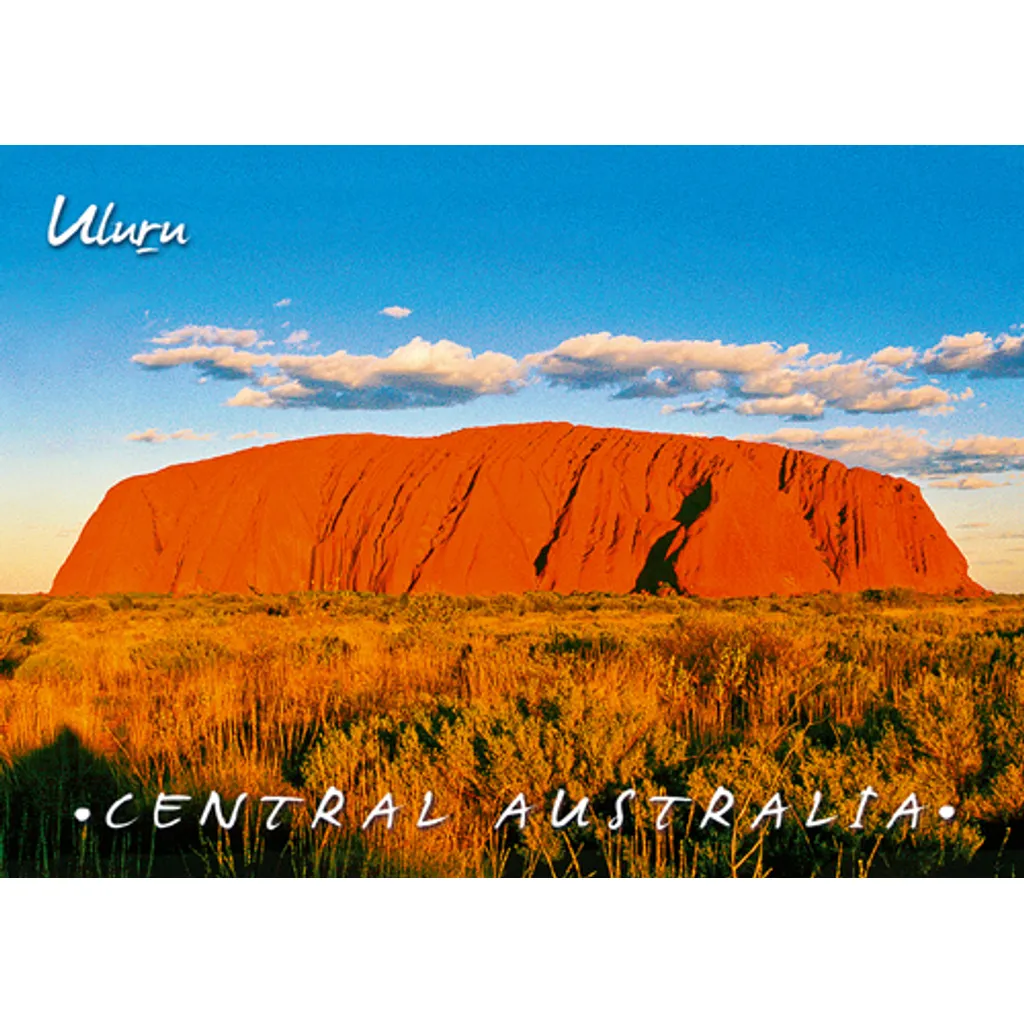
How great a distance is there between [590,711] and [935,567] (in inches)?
907

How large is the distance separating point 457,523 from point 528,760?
8834mm

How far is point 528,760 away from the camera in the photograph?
15.3 ft

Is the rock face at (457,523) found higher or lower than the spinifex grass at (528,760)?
higher

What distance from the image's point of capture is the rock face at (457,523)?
468 inches

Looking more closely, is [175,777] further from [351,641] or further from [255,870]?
[351,641]

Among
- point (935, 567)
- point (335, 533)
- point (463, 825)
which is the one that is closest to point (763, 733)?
point (463, 825)

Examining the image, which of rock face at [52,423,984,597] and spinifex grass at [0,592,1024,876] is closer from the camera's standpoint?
spinifex grass at [0,592,1024,876]

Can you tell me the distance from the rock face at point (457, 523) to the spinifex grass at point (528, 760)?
276cm

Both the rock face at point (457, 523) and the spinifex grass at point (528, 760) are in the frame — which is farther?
the rock face at point (457, 523)

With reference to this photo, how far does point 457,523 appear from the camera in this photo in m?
13.4

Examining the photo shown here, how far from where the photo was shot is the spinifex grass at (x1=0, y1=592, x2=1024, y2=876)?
14.0 ft

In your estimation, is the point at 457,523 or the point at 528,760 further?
the point at 457,523

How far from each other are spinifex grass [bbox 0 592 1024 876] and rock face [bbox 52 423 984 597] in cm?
276

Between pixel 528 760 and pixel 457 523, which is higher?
pixel 457 523
